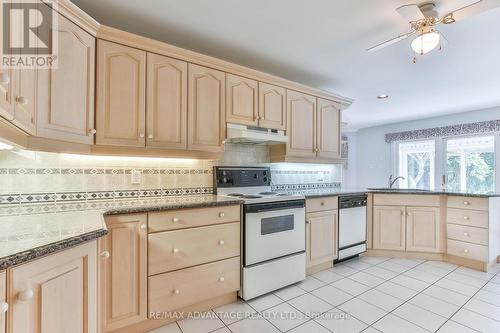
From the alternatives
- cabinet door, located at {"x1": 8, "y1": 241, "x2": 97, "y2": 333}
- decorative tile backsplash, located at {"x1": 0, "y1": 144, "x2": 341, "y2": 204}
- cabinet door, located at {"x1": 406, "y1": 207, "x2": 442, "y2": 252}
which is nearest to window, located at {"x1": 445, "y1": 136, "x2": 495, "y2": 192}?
cabinet door, located at {"x1": 406, "y1": 207, "x2": 442, "y2": 252}

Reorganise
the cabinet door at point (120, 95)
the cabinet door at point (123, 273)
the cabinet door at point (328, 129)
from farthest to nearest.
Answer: the cabinet door at point (328, 129) → the cabinet door at point (120, 95) → the cabinet door at point (123, 273)

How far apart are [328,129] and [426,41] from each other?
5.28 ft

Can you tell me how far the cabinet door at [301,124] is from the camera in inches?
114

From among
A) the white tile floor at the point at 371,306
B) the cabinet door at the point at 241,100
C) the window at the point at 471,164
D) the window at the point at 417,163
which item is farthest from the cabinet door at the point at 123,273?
the window at the point at 417,163

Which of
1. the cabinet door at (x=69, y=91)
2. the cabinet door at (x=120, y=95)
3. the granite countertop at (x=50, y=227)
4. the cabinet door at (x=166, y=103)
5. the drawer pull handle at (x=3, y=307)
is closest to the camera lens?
the drawer pull handle at (x=3, y=307)

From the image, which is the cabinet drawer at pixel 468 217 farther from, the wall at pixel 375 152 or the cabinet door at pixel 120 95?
the cabinet door at pixel 120 95

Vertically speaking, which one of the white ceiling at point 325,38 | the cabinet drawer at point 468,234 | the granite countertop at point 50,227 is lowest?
the cabinet drawer at point 468,234

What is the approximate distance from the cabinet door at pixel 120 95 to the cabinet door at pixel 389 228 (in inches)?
122

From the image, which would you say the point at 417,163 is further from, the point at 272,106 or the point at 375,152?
the point at 272,106

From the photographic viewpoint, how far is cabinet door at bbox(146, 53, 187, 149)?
78.8 inches

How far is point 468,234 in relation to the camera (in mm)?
3008

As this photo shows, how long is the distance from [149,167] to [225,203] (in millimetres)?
796

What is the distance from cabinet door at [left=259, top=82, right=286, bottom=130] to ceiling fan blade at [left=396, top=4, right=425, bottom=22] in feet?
4.34

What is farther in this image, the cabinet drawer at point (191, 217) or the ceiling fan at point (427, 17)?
the cabinet drawer at point (191, 217)
